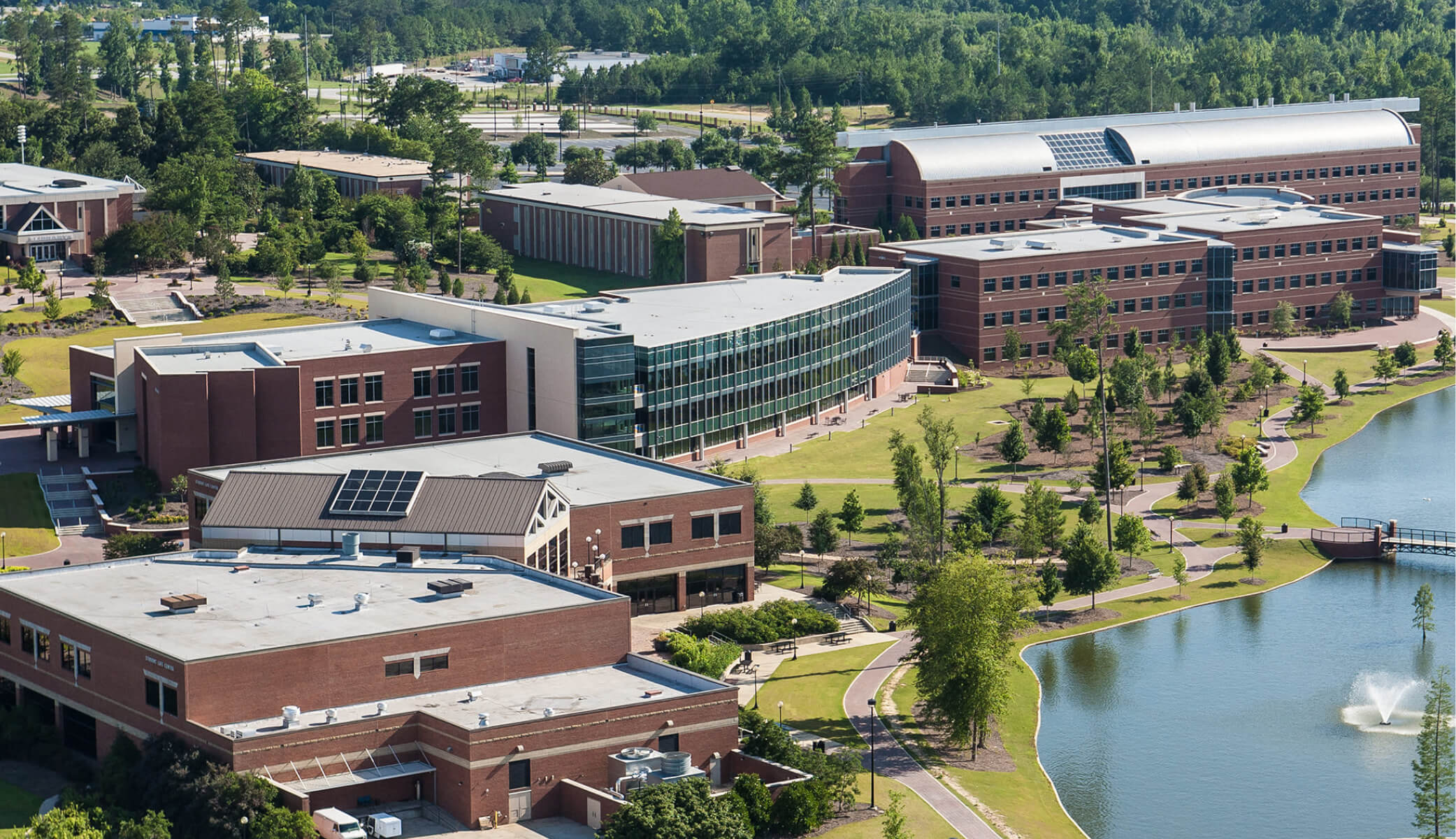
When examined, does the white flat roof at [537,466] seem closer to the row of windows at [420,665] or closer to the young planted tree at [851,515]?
the young planted tree at [851,515]

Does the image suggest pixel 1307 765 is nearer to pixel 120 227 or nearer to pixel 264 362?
pixel 264 362

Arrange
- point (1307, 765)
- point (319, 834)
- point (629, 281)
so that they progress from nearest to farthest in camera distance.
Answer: point (319, 834) < point (1307, 765) < point (629, 281)

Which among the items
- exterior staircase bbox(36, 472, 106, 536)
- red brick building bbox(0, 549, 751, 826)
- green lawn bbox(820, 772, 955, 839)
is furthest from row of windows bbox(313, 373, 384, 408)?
green lawn bbox(820, 772, 955, 839)

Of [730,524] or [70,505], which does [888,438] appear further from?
[70,505]

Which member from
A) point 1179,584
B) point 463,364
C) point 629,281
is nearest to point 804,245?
point 629,281

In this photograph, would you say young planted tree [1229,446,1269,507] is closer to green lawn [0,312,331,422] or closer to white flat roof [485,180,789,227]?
green lawn [0,312,331,422]

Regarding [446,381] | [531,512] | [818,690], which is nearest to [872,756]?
[818,690]
